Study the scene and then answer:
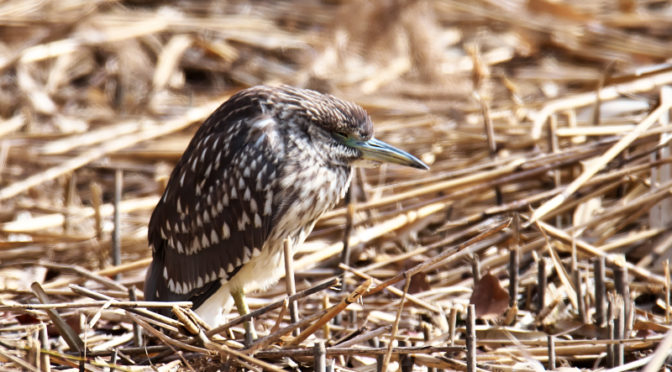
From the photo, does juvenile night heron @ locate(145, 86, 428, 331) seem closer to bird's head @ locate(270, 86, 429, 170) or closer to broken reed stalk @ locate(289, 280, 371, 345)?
bird's head @ locate(270, 86, 429, 170)

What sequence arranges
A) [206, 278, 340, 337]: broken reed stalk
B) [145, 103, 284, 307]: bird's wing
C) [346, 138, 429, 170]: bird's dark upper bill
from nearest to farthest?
[206, 278, 340, 337]: broken reed stalk < [145, 103, 284, 307]: bird's wing < [346, 138, 429, 170]: bird's dark upper bill

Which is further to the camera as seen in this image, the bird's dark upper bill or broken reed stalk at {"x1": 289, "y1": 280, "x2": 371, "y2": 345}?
Result: the bird's dark upper bill

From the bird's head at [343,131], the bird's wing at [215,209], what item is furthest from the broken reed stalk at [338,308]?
the bird's head at [343,131]

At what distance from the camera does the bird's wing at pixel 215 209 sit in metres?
3.54

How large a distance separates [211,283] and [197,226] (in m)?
0.24

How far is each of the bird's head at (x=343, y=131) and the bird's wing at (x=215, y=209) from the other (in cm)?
15

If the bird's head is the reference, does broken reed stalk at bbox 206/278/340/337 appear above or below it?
below

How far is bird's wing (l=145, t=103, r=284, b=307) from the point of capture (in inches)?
139

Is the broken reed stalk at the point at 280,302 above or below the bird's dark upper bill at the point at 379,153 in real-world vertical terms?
below

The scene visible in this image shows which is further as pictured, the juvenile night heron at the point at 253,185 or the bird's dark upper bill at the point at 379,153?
the bird's dark upper bill at the point at 379,153

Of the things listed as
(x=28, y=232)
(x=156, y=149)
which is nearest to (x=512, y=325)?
(x=28, y=232)

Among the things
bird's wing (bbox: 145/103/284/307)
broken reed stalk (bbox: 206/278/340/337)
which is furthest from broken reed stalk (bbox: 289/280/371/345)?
bird's wing (bbox: 145/103/284/307)

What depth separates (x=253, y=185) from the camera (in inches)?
140

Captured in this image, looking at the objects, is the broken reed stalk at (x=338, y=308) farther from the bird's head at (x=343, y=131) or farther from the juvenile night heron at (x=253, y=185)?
the bird's head at (x=343, y=131)
